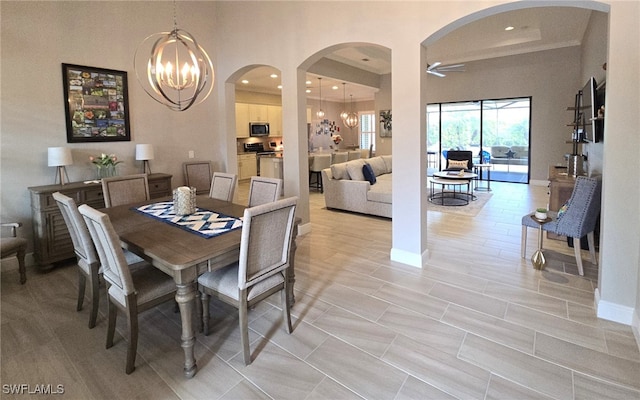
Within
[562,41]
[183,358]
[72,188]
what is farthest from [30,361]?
[562,41]

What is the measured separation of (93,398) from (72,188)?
270 centimetres

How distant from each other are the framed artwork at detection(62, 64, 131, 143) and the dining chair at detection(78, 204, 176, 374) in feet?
8.70

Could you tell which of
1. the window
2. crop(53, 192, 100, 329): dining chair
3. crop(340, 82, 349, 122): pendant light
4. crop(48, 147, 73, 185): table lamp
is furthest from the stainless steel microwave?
crop(53, 192, 100, 329): dining chair

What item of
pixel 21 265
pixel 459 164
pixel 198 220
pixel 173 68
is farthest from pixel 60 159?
pixel 459 164

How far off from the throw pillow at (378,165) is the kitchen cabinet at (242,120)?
467cm

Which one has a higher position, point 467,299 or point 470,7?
point 470,7

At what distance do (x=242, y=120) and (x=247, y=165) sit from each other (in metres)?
1.39

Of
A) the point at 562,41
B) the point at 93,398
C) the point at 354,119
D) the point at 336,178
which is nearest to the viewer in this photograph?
the point at 93,398

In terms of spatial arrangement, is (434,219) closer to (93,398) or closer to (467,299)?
(467,299)

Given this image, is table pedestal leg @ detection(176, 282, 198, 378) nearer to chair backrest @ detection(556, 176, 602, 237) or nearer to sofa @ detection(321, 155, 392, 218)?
chair backrest @ detection(556, 176, 602, 237)

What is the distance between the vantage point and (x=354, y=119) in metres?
12.2

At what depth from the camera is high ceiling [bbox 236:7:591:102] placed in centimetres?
609

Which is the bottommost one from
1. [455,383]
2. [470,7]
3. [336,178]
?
[455,383]

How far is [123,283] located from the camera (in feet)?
6.77
